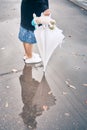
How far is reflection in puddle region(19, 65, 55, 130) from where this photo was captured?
4113 mm

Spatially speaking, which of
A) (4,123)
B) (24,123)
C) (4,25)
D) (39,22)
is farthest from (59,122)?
(4,25)

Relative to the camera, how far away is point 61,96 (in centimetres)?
459

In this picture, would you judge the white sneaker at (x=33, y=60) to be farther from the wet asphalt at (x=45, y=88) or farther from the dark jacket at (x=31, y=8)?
the dark jacket at (x=31, y=8)

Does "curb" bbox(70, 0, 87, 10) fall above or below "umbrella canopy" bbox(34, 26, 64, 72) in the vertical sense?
below

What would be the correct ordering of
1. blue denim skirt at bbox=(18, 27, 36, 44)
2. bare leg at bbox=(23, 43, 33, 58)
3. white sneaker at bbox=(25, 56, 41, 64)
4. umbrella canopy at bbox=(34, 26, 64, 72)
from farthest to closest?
white sneaker at bbox=(25, 56, 41, 64)
bare leg at bbox=(23, 43, 33, 58)
blue denim skirt at bbox=(18, 27, 36, 44)
umbrella canopy at bbox=(34, 26, 64, 72)

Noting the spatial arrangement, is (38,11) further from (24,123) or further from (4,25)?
(4,25)

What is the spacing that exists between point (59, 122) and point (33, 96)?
75 cm

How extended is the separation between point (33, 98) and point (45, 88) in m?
0.37

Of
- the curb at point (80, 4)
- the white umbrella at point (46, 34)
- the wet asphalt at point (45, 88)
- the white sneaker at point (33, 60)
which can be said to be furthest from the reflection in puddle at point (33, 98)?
the curb at point (80, 4)

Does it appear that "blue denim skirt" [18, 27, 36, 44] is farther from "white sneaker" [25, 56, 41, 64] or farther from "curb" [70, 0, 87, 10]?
"curb" [70, 0, 87, 10]

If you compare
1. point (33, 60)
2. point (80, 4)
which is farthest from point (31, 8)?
point (80, 4)

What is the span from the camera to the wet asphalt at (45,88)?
4047 millimetres

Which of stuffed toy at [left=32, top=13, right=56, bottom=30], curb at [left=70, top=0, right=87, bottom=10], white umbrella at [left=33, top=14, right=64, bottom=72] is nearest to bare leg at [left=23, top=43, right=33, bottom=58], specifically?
white umbrella at [left=33, top=14, right=64, bottom=72]

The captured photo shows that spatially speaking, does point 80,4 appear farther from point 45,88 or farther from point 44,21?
point 45,88
